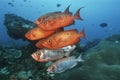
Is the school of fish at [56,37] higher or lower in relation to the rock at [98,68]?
higher

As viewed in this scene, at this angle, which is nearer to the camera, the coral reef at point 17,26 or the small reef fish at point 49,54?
the small reef fish at point 49,54

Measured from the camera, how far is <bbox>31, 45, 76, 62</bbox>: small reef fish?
527 cm

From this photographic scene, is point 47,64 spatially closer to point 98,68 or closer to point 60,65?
point 98,68

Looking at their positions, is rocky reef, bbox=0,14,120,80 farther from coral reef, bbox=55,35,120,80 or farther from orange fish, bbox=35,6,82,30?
orange fish, bbox=35,6,82,30

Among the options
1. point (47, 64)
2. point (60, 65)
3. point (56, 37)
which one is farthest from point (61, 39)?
point (47, 64)

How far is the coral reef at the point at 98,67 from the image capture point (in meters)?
5.98

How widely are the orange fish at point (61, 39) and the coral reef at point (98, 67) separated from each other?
1222 mm

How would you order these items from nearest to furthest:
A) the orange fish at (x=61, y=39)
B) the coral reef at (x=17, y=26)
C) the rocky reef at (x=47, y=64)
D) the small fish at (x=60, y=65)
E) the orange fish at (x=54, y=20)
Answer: the orange fish at (x=61, y=39), the orange fish at (x=54, y=20), the small fish at (x=60, y=65), the rocky reef at (x=47, y=64), the coral reef at (x=17, y=26)

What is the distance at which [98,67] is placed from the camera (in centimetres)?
648

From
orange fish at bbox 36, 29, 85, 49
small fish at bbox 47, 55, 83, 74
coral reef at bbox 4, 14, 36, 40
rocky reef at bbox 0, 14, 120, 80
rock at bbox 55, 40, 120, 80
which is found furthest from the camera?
coral reef at bbox 4, 14, 36, 40

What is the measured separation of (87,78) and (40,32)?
1687mm

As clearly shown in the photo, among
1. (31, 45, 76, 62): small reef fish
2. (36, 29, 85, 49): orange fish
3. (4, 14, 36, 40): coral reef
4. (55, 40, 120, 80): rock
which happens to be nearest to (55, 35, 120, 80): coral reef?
(55, 40, 120, 80): rock

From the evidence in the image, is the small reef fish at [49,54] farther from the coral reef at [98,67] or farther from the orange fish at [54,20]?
the coral reef at [98,67]

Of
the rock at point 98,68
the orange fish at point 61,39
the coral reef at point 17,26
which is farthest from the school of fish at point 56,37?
the coral reef at point 17,26
